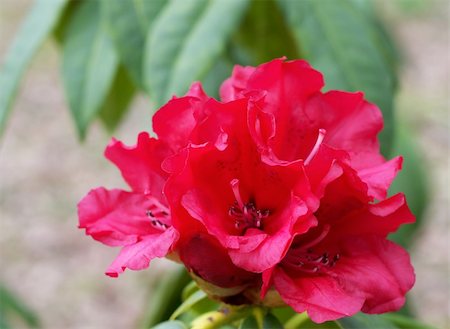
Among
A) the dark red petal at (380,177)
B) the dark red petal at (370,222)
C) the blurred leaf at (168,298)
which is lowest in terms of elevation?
the blurred leaf at (168,298)

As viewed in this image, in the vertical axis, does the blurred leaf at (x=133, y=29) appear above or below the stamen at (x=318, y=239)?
above

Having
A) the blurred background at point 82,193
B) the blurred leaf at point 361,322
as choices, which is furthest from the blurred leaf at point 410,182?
the blurred background at point 82,193

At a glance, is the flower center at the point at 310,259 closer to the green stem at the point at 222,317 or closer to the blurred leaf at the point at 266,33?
the green stem at the point at 222,317

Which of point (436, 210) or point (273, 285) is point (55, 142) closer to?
point (436, 210)

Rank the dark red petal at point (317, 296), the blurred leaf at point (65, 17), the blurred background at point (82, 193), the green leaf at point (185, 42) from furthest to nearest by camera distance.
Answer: the blurred background at point (82, 193)
the blurred leaf at point (65, 17)
the green leaf at point (185, 42)
the dark red petal at point (317, 296)

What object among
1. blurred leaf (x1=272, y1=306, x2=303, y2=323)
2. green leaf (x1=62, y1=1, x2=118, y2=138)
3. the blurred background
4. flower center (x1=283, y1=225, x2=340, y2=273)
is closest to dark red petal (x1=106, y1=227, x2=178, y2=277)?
flower center (x1=283, y1=225, x2=340, y2=273)

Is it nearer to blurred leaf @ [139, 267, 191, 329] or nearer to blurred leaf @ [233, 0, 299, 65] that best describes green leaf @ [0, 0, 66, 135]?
blurred leaf @ [233, 0, 299, 65]

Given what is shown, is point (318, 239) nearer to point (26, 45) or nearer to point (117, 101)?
point (26, 45)
